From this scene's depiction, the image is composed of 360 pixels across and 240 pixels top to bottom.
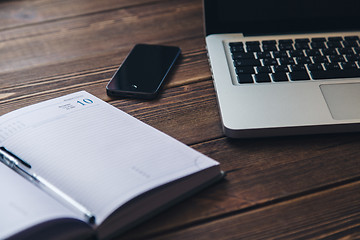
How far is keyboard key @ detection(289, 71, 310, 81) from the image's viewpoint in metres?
0.74

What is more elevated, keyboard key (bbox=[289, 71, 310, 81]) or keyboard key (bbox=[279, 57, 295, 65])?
keyboard key (bbox=[279, 57, 295, 65])

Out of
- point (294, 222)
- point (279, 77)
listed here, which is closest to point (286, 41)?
point (279, 77)

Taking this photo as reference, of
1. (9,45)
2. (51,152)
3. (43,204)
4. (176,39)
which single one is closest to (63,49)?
(9,45)

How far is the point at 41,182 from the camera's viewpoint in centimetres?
55

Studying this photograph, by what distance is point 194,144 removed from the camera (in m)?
0.67

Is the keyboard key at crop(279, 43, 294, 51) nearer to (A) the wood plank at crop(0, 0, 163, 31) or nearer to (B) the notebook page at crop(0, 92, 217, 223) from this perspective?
(B) the notebook page at crop(0, 92, 217, 223)

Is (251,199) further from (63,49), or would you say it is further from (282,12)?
(63,49)

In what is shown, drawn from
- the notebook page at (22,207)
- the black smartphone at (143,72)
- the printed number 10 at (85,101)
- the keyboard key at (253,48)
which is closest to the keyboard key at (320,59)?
the keyboard key at (253,48)

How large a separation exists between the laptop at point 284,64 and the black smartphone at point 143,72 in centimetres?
10

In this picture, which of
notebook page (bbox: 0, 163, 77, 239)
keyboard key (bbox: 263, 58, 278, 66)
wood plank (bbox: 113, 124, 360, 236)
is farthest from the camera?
keyboard key (bbox: 263, 58, 278, 66)

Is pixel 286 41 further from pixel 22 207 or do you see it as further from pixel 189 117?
pixel 22 207

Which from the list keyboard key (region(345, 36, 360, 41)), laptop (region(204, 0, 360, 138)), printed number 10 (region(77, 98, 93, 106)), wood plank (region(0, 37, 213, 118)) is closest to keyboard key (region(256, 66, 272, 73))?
laptop (region(204, 0, 360, 138))

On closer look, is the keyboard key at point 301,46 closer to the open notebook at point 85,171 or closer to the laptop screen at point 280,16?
the laptop screen at point 280,16

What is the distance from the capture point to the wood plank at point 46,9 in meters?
1.06
